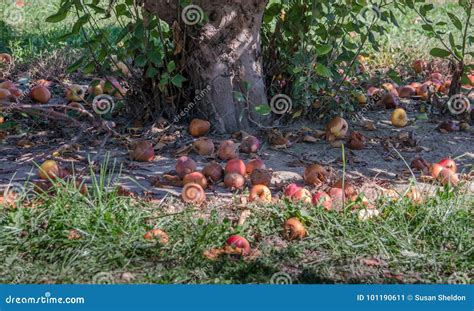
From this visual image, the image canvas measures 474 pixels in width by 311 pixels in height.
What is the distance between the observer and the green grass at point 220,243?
3.17m

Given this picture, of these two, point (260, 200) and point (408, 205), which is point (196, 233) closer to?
point (260, 200)

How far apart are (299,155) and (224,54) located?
2.34 ft

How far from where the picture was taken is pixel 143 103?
5.00 meters

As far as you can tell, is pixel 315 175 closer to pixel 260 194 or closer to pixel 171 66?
pixel 260 194

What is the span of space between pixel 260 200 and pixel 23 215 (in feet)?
3.38

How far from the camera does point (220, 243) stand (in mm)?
3361

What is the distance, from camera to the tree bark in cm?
470

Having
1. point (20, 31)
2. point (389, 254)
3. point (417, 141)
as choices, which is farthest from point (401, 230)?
point (20, 31)

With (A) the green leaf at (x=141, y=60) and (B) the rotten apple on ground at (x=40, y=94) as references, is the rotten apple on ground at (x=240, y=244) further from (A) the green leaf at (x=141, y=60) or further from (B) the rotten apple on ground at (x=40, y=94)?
(B) the rotten apple on ground at (x=40, y=94)

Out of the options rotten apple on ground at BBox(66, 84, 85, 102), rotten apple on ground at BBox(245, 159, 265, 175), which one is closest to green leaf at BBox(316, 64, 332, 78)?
rotten apple on ground at BBox(245, 159, 265, 175)

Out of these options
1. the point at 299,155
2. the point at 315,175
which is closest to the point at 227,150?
the point at 299,155

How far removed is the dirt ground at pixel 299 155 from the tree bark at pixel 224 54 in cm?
26

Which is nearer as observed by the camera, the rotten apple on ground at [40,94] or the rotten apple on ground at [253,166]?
the rotten apple on ground at [253,166]

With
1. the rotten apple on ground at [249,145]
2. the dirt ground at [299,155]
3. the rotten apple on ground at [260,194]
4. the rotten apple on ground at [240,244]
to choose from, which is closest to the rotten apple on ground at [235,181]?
the dirt ground at [299,155]
